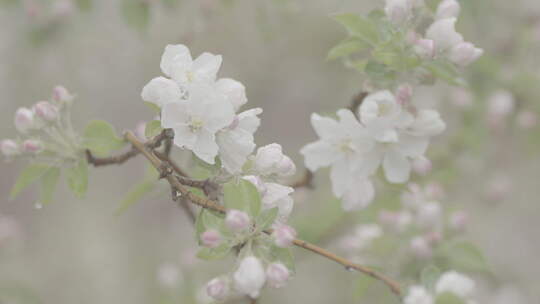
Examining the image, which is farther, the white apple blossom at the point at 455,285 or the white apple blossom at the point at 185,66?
the white apple blossom at the point at 185,66

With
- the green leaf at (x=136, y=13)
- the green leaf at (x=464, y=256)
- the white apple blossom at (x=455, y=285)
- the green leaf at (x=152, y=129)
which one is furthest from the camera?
the green leaf at (x=136, y=13)

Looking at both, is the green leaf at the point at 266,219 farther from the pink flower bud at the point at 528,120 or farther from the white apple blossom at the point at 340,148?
the pink flower bud at the point at 528,120

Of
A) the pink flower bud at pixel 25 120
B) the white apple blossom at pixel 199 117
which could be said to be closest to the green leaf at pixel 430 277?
the white apple blossom at pixel 199 117

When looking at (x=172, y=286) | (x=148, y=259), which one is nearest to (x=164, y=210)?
(x=148, y=259)

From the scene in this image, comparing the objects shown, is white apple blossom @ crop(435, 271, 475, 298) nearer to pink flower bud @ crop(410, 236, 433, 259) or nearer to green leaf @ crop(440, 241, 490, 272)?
green leaf @ crop(440, 241, 490, 272)

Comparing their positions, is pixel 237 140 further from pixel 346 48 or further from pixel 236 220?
pixel 346 48

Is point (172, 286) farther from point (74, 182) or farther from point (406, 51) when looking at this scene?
point (406, 51)
